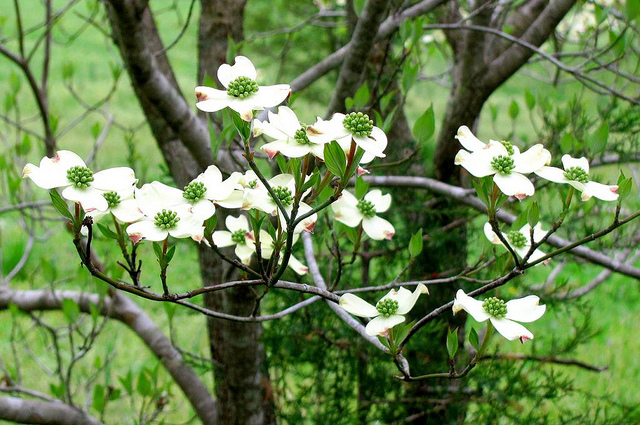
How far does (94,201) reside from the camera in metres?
0.64

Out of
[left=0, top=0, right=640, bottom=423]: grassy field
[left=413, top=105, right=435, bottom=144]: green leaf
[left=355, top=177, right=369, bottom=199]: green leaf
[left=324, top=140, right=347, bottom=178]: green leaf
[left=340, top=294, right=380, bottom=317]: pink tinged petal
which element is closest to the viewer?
[left=324, top=140, right=347, bottom=178]: green leaf

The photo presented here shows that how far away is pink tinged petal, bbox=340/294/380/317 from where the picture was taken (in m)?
0.71

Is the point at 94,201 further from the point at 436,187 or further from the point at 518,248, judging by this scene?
the point at 436,187

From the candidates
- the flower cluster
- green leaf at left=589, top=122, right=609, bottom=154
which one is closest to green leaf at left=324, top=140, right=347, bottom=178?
the flower cluster

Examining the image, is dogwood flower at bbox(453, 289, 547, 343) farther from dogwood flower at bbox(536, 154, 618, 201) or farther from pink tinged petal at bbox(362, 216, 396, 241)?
pink tinged petal at bbox(362, 216, 396, 241)

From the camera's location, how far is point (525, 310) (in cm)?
73

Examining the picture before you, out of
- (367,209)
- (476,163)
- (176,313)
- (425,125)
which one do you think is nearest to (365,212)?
(367,209)

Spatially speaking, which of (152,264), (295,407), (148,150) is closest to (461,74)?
(295,407)

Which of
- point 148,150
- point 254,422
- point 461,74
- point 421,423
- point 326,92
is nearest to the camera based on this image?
point 254,422

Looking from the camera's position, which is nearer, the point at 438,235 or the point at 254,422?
the point at 254,422

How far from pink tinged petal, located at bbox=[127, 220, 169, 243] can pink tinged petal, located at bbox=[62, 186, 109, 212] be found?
32 mm

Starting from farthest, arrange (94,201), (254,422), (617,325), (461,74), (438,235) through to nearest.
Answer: (617,325), (461,74), (438,235), (254,422), (94,201)

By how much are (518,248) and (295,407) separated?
30.1 inches

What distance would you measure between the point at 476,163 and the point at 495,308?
0.15 meters
